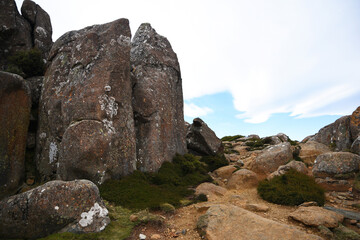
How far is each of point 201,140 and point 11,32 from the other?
56.7 ft

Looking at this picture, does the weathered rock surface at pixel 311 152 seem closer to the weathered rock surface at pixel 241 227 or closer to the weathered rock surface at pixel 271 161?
the weathered rock surface at pixel 271 161

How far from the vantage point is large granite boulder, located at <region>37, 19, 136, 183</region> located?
921cm

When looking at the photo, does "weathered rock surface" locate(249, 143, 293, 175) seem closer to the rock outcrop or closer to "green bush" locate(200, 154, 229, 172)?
"green bush" locate(200, 154, 229, 172)

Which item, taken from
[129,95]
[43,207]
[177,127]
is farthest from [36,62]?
[43,207]

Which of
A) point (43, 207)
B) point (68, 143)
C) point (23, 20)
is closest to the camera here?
point (43, 207)

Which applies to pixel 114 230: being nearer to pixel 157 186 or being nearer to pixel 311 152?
pixel 157 186

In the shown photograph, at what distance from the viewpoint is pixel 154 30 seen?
53.5 feet

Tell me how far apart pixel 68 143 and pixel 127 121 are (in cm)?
311

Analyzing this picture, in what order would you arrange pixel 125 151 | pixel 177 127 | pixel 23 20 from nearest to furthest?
1. pixel 125 151
2. pixel 177 127
3. pixel 23 20

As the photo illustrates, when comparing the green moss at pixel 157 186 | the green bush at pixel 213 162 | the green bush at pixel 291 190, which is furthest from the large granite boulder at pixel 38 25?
the green bush at pixel 291 190

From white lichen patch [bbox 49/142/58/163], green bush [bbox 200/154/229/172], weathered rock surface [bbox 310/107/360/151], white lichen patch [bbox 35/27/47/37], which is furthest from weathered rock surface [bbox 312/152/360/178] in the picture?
white lichen patch [bbox 35/27/47/37]

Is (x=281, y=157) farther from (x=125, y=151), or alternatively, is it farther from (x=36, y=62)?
(x=36, y=62)

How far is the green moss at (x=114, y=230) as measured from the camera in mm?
5175

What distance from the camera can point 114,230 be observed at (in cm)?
581
